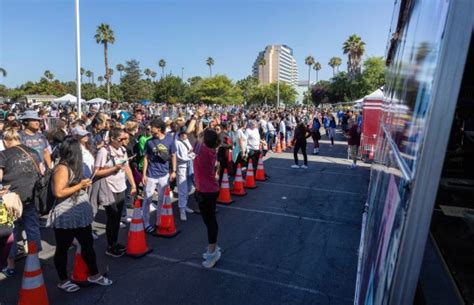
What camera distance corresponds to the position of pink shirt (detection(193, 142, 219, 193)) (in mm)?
4852

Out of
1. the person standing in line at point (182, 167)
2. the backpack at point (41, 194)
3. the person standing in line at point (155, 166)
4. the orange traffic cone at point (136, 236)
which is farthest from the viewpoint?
the person standing in line at point (182, 167)

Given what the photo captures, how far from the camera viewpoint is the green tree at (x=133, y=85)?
249ft

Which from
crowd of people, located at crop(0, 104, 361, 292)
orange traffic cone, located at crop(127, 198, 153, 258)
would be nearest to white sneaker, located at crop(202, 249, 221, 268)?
crowd of people, located at crop(0, 104, 361, 292)

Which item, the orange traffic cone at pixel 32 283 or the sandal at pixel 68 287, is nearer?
the orange traffic cone at pixel 32 283

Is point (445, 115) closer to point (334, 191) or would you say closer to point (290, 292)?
point (290, 292)

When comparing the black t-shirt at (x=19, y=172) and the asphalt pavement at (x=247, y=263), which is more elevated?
the black t-shirt at (x=19, y=172)

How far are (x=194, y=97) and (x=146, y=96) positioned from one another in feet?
35.8

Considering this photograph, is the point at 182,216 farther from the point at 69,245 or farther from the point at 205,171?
the point at 69,245

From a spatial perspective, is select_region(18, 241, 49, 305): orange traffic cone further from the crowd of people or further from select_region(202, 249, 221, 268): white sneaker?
select_region(202, 249, 221, 268): white sneaker

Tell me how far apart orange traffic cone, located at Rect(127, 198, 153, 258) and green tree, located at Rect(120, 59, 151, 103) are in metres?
73.8

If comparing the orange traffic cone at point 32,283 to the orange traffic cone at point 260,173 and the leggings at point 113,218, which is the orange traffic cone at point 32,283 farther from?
the orange traffic cone at point 260,173

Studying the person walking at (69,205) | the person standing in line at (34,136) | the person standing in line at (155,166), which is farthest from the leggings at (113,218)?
the person standing in line at (34,136)

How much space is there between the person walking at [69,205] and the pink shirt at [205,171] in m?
1.49

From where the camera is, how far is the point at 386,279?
1.14 m
